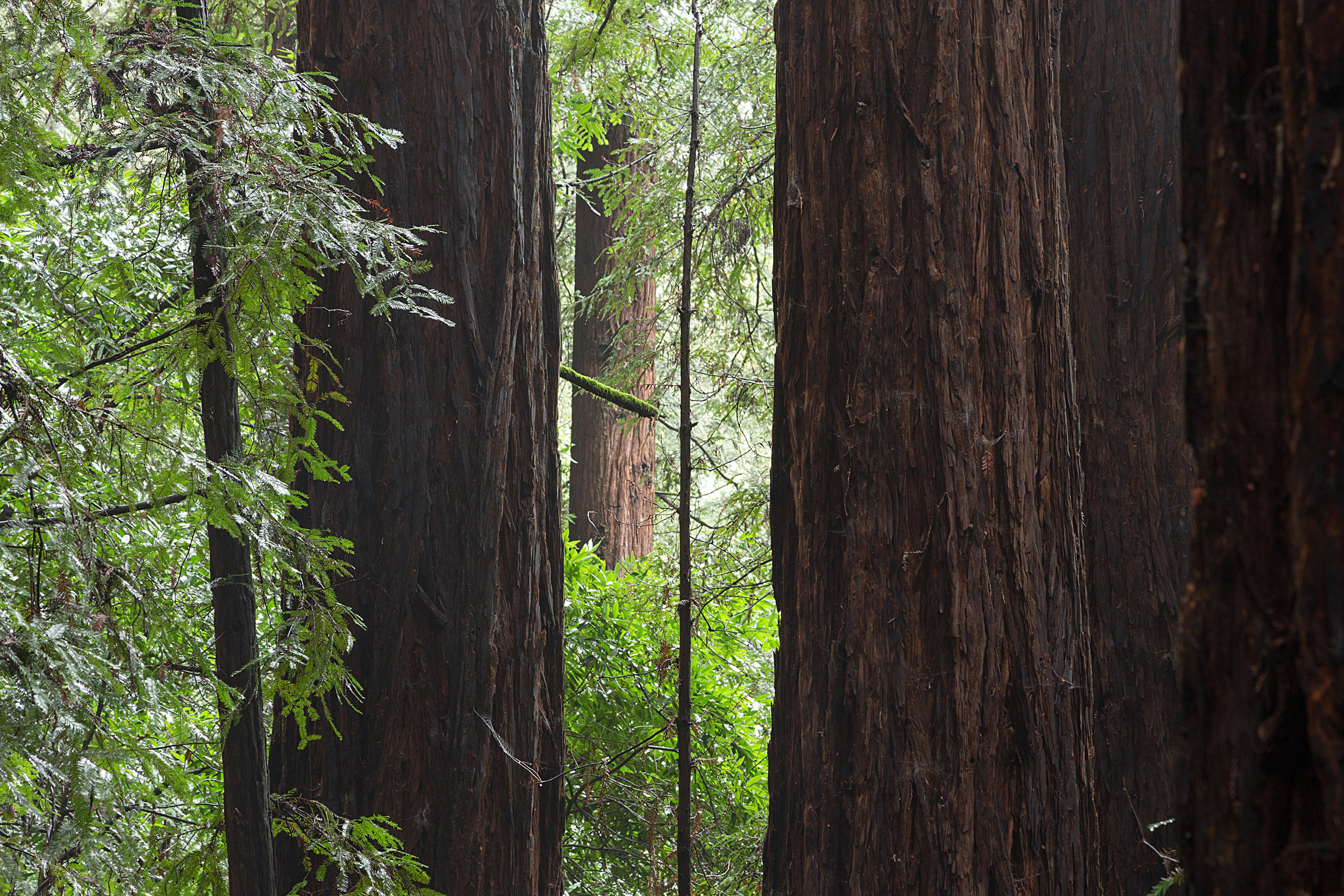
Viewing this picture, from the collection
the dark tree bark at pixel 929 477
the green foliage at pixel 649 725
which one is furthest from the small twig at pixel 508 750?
the green foliage at pixel 649 725

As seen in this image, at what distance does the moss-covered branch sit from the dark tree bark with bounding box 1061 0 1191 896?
6.77 ft

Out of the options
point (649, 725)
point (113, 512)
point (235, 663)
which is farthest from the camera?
point (649, 725)

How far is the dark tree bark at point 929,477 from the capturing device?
2.24 meters

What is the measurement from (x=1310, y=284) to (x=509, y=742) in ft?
9.03

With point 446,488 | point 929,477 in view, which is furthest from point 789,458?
point 446,488

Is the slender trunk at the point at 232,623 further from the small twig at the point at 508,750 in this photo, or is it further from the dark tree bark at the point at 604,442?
the dark tree bark at the point at 604,442

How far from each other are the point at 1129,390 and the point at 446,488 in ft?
8.05

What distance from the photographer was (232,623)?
2002mm

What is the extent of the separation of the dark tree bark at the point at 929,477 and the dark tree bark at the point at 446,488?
0.93 m

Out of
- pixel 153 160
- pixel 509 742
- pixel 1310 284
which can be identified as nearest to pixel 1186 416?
pixel 1310 284

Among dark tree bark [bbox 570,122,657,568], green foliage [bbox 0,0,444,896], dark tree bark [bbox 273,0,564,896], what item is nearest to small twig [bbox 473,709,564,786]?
dark tree bark [bbox 273,0,564,896]

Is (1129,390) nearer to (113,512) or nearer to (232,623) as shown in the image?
(232,623)

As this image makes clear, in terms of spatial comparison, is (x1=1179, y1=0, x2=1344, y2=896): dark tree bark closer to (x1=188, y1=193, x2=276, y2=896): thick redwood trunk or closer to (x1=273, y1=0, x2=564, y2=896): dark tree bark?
(x1=188, y1=193, x2=276, y2=896): thick redwood trunk

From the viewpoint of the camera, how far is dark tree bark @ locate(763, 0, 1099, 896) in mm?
2238
